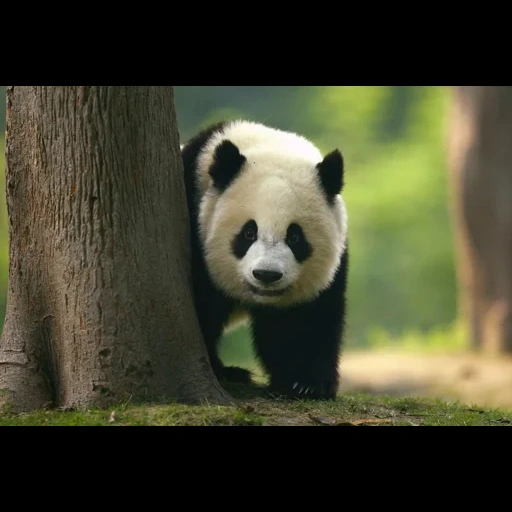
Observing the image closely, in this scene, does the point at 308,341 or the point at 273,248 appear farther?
the point at 308,341

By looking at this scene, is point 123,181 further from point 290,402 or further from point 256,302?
point 290,402

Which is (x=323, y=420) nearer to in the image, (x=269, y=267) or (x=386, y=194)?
(x=269, y=267)

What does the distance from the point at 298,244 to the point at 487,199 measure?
9223 mm

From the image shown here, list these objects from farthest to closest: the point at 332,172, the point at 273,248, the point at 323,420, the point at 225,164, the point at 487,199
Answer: the point at 487,199 < the point at 332,172 < the point at 225,164 < the point at 273,248 < the point at 323,420

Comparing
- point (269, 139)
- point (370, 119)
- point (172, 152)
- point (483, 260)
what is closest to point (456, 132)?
point (483, 260)

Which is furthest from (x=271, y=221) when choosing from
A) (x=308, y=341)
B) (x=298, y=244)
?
(x=308, y=341)

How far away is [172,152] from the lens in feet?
16.6

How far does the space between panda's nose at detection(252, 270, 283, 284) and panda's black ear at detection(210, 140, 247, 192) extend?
28.7 inches

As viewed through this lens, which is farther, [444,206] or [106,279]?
[444,206]

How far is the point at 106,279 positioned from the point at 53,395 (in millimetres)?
782

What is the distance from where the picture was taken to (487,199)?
13.8 m

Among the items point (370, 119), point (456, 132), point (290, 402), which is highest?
point (370, 119)

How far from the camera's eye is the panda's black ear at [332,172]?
18.0 feet

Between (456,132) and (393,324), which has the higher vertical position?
(456,132)
